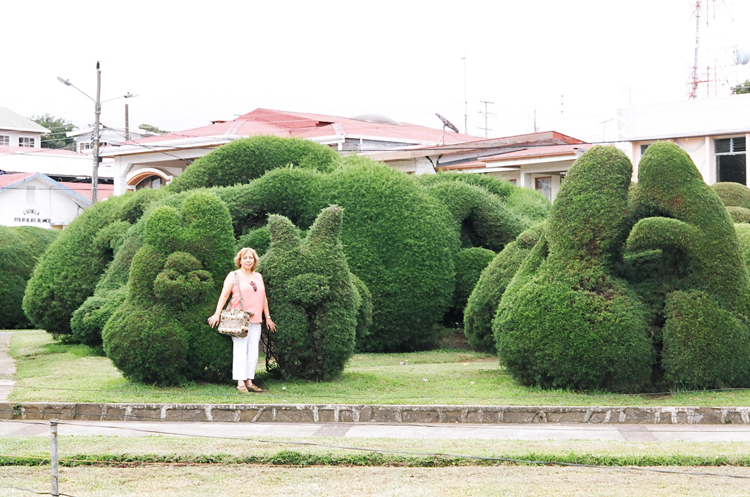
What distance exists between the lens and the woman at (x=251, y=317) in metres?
11.4

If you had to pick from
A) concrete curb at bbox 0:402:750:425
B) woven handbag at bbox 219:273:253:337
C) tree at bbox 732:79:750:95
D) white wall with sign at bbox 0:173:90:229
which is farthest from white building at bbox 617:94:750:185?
white wall with sign at bbox 0:173:90:229

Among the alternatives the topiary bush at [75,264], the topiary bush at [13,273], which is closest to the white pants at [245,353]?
Answer: the topiary bush at [75,264]

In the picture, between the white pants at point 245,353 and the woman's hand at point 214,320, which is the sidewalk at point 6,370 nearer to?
the woman's hand at point 214,320

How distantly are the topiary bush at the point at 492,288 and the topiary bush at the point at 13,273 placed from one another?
1413cm

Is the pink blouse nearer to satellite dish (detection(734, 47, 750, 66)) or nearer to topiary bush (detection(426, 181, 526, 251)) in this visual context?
topiary bush (detection(426, 181, 526, 251))

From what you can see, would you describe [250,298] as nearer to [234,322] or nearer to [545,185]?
[234,322]

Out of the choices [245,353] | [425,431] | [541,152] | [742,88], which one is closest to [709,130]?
[541,152]

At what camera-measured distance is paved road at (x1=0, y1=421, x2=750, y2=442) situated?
873cm

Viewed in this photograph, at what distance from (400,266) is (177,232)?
5.54 metres

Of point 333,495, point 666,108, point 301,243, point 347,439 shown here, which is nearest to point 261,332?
point 301,243

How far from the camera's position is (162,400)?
10641mm

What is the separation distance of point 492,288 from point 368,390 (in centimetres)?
366

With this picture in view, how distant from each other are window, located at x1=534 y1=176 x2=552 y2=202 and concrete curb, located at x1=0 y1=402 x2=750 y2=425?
2220cm

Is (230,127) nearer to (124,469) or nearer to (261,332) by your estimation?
(261,332)
